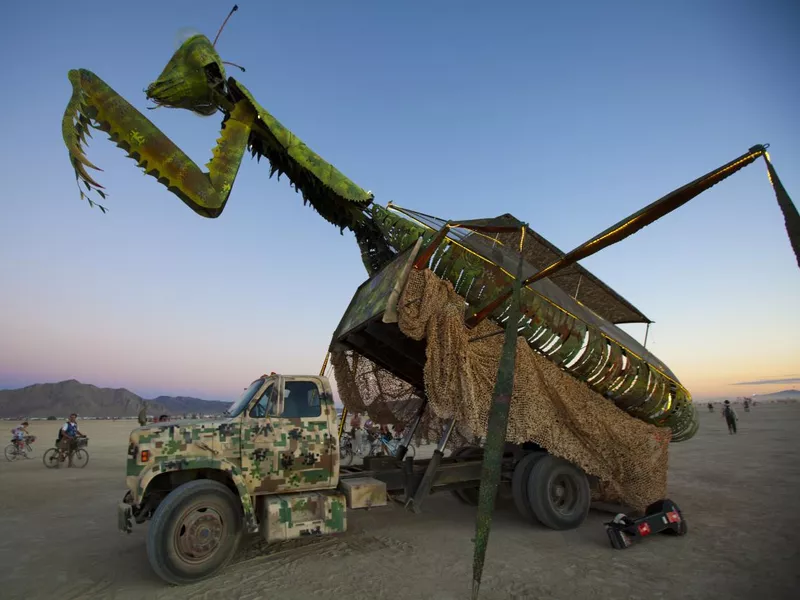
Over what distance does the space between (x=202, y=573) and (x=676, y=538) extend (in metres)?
5.98

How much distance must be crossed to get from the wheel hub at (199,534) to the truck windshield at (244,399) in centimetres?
120

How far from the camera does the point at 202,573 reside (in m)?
4.74

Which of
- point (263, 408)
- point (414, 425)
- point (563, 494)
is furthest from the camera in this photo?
point (414, 425)

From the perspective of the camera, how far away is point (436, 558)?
534 centimetres

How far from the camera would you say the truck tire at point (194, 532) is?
4.60m

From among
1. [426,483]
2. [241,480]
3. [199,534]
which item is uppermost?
[241,480]

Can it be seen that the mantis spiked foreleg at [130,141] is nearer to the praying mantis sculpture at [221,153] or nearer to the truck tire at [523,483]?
the praying mantis sculpture at [221,153]

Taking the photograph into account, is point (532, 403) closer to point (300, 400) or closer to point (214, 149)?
point (300, 400)

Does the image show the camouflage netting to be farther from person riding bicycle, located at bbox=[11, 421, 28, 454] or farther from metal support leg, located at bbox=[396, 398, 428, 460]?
person riding bicycle, located at bbox=[11, 421, 28, 454]

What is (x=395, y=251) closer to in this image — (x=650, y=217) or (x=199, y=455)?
(x=199, y=455)

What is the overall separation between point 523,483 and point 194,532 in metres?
4.76

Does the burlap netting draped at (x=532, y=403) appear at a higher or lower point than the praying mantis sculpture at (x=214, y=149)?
lower

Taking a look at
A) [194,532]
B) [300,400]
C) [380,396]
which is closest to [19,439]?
[380,396]

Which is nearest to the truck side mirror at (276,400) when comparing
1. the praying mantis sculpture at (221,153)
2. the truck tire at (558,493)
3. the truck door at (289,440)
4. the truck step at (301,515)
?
the truck door at (289,440)
